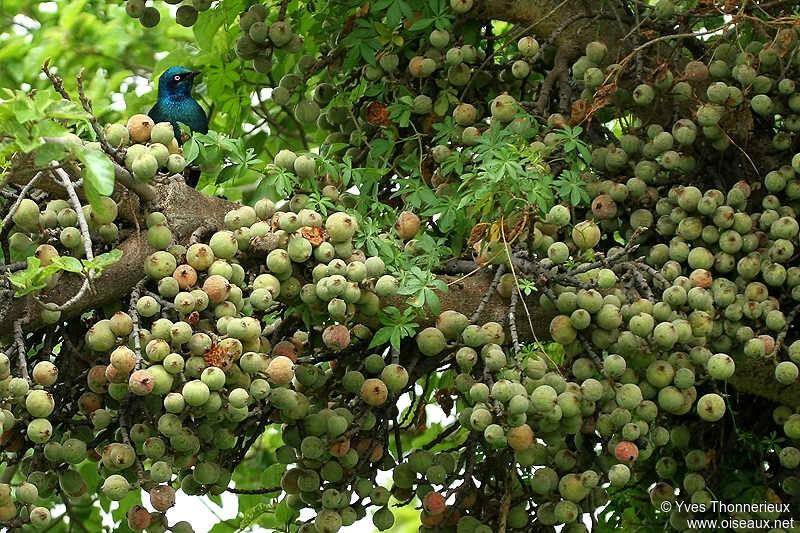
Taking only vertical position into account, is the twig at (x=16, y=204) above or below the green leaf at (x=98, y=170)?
below

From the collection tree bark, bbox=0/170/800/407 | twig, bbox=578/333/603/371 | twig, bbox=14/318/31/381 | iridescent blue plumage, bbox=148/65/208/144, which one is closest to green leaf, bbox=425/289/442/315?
tree bark, bbox=0/170/800/407

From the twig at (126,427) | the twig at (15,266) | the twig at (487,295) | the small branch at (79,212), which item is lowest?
the twig at (487,295)

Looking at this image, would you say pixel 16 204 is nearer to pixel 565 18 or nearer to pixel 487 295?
pixel 487 295

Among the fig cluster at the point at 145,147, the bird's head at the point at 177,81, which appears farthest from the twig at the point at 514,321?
the bird's head at the point at 177,81

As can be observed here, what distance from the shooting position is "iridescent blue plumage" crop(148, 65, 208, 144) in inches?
144

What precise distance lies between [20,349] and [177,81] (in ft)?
6.31

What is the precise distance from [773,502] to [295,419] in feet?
3.53

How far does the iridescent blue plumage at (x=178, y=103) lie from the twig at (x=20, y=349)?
166 cm

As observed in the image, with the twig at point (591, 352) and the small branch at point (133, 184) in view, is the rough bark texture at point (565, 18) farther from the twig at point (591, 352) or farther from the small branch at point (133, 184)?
the small branch at point (133, 184)

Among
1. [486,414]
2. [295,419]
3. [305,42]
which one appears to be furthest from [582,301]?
[305,42]

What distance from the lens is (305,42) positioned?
10.6 feet

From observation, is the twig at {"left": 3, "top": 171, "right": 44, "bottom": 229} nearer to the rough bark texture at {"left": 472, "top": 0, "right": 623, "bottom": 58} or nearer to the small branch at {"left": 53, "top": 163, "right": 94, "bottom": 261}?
the small branch at {"left": 53, "top": 163, "right": 94, "bottom": 261}

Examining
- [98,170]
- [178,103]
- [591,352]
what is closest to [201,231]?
[98,170]

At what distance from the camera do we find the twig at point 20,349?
6.43ft
